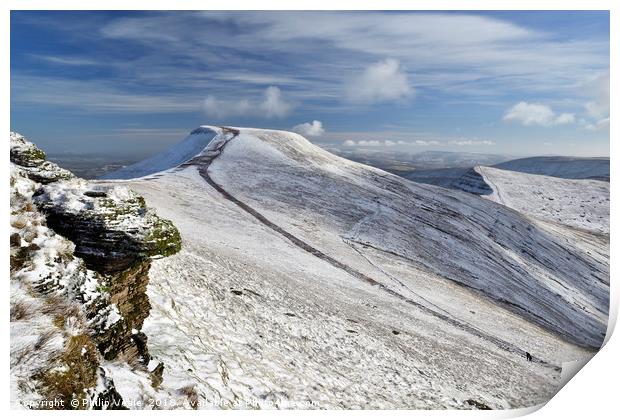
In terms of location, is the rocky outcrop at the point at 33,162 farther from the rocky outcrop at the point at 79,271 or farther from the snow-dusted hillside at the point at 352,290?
the snow-dusted hillside at the point at 352,290

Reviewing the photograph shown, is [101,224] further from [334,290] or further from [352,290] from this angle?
[352,290]

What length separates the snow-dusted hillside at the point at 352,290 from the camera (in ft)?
51.1

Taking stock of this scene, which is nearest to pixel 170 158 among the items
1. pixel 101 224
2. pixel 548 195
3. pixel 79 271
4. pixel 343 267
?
pixel 343 267

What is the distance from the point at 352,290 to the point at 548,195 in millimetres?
97118

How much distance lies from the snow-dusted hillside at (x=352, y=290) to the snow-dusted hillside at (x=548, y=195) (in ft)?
71.7

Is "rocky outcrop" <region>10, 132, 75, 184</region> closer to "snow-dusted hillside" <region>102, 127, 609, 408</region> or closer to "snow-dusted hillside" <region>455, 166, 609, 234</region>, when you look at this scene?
"snow-dusted hillside" <region>102, 127, 609, 408</region>

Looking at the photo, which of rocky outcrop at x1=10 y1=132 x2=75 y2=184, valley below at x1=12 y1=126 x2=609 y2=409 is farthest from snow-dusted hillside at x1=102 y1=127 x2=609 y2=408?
rocky outcrop at x1=10 y1=132 x2=75 y2=184

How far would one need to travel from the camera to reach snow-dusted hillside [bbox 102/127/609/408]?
15.6m

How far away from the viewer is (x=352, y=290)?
28.1 metres

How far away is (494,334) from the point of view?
28125 millimetres

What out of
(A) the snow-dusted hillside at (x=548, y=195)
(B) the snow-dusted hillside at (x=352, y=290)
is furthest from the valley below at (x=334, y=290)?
(A) the snow-dusted hillside at (x=548, y=195)

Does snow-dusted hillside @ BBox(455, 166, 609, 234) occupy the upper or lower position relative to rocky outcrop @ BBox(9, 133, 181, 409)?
upper

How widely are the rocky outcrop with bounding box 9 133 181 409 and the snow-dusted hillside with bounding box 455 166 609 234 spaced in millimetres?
85176
